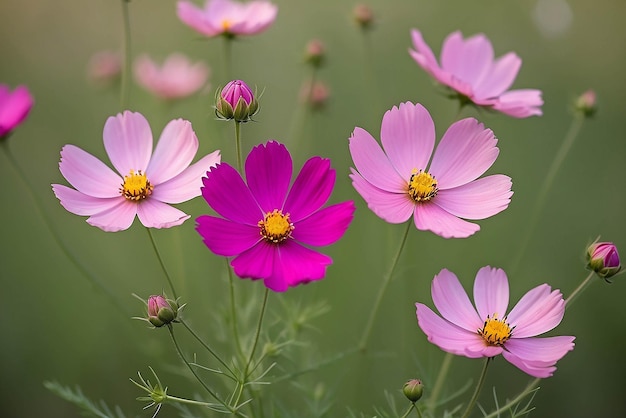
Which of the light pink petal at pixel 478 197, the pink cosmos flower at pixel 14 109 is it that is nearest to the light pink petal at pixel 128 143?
the pink cosmos flower at pixel 14 109

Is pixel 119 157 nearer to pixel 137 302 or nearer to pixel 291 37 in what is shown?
pixel 137 302

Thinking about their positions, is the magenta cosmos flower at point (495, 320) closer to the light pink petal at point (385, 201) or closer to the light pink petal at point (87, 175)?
the light pink petal at point (385, 201)

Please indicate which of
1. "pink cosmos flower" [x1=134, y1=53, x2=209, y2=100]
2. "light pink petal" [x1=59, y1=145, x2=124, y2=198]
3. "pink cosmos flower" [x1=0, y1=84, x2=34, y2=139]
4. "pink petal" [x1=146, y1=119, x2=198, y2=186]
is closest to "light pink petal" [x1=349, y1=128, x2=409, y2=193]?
"pink petal" [x1=146, y1=119, x2=198, y2=186]

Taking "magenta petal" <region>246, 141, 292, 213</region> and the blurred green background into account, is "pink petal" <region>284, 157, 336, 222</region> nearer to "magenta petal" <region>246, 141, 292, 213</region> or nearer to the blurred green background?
"magenta petal" <region>246, 141, 292, 213</region>

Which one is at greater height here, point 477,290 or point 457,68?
point 457,68

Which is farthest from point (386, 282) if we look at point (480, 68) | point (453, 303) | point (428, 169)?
point (480, 68)

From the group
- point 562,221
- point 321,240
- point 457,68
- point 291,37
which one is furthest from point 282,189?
point 291,37
